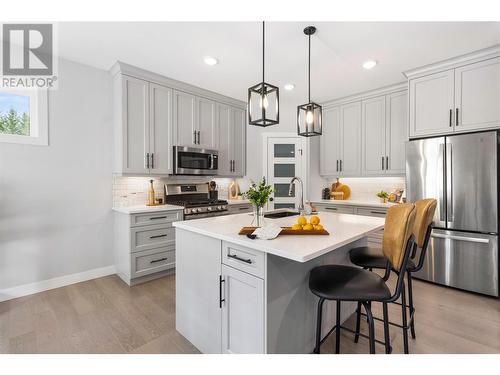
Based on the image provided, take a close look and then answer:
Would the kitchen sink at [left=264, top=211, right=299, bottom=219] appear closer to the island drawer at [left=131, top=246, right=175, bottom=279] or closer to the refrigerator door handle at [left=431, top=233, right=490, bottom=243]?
the island drawer at [left=131, top=246, right=175, bottom=279]

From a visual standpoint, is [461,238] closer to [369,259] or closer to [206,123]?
[369,259]

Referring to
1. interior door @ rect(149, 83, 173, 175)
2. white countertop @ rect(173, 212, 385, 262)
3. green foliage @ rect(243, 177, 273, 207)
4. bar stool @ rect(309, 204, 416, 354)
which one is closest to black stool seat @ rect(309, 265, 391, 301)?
bar stool @ rect(309, 204, 416, 354)

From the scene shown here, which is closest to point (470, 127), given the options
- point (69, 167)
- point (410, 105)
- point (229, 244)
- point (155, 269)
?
point (410, 105)

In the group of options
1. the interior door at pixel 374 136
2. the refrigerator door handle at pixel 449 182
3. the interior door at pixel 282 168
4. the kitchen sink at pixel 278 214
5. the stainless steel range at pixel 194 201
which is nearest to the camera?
the kitchen sink at pixel 278 214

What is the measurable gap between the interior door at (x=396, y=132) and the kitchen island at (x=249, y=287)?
2.30m

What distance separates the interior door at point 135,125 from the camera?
3.29 meters

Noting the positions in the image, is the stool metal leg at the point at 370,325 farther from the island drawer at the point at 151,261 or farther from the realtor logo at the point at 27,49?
the realtor logo at the point at 27,49

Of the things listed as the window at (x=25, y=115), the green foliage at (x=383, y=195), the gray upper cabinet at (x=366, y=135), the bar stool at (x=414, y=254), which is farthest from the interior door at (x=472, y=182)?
the window at (x=25, y=115)

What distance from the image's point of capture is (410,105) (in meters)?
3.38

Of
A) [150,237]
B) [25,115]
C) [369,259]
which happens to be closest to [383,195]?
[369,259]

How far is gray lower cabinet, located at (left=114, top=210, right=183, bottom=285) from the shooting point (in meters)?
3.12

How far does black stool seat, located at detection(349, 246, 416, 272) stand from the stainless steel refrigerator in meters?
1.44

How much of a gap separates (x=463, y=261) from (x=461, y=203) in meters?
0.65

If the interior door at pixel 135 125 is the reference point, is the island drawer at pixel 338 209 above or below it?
below
